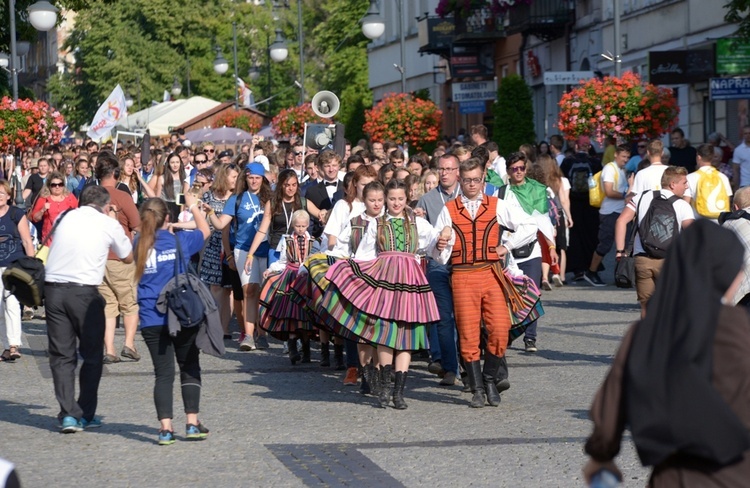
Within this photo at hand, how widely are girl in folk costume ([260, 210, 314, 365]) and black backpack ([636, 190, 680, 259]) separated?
2863mm

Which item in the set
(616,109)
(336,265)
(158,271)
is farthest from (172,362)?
(616,109)

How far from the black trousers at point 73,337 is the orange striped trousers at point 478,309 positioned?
2.41 meters

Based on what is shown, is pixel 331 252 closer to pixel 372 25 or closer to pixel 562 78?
pixel 562 78

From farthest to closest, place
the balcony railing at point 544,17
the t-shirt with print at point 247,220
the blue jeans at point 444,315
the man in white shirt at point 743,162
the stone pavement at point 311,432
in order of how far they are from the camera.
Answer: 1. the balcony railing at point 544,17
2. the man in white shirt at point 743,162
3. the t-shirt with print at point 247,220
4. the blue jeans at point 444,315
5. the stone pavement at point 311,432

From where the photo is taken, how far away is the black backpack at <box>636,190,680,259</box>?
11930 millimetres

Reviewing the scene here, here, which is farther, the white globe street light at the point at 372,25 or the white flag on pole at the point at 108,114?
the white globe street light at the point at 372,25

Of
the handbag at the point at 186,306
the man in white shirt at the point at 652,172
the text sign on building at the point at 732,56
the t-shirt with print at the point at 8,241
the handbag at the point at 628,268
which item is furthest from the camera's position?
the text sign on building at the point at 732,56

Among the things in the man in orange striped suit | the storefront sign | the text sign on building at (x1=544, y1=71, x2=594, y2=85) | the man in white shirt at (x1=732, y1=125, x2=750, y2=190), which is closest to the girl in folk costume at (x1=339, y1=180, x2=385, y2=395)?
the man in orange striped suit

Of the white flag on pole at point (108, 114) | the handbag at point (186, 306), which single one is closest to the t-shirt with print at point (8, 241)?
the handbag at point (186, 306)

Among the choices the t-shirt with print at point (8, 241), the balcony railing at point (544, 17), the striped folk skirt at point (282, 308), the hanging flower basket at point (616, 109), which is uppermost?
the balcony railing at point (544, 17)

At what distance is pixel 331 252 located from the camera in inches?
455

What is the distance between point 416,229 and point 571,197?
11.0m

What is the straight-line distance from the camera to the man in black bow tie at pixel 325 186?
50.0 ft

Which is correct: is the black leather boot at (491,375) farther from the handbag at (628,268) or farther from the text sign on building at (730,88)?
the text sign on building at (730,88)
